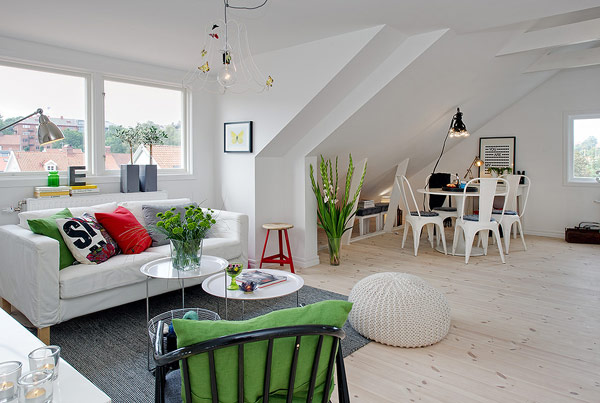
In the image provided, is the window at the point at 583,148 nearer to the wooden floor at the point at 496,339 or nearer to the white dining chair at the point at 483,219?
the wooden floor at the point at 496,339

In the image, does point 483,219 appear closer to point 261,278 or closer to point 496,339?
point 496,339

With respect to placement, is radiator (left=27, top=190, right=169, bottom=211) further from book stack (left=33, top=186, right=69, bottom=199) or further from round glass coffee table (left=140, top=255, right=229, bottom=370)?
round glass coffee table (left=140, top=255, right=229, bottom=370)

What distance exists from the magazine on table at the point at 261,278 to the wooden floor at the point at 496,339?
0.68 meters

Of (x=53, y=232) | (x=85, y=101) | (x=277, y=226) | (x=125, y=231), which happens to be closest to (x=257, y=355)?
(x=53, y=232)

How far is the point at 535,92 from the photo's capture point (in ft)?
21.7

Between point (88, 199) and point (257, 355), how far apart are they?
133 inches

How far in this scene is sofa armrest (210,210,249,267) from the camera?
3953 millimetres

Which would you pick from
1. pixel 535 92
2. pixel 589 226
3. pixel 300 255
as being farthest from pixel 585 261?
pixel 300 255

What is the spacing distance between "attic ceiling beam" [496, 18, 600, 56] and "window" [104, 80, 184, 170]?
12.1 feet

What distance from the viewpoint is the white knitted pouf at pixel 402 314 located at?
2715 millimetres

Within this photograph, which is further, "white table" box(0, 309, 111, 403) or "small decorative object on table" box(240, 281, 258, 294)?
"small decorative object on table" box(240, 281, 258, 294)

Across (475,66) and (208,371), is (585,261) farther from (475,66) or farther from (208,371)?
(208,371)

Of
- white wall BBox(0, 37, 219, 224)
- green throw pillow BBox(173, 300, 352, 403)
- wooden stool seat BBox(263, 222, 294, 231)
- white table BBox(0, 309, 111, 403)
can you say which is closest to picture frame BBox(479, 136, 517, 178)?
wooden stool seat BBox(263, 222, 294, 231)

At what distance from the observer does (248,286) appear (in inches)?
105
